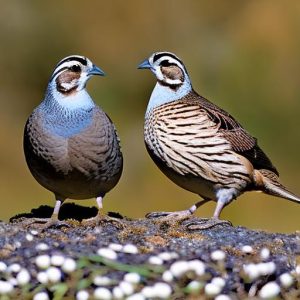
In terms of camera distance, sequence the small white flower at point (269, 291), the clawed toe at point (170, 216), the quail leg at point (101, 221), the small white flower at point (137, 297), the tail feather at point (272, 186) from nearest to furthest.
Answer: the small white flower at point (137, 297), the small white flower at point (269, 291), the quail leg at point (101, 221), the clawed toe at point (170, 216), the tail feather at point (272, 186)

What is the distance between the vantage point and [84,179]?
1033 centimetres

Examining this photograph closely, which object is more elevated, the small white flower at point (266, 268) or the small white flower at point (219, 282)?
the small white flower at point (266, 268)

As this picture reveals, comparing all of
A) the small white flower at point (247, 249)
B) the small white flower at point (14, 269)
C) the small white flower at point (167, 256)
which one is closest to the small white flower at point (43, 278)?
the small white flower at point (14, 269)

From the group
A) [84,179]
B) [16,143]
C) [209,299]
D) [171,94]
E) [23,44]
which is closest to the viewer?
[209,299]

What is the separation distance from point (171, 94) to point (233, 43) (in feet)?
22.5

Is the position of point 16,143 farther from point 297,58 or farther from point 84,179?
point 84,179

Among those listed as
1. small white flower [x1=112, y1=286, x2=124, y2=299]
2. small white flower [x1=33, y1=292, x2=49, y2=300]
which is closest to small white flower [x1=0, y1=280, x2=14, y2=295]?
small white flower [x1=33, y1=292, x2=49, y2=300]

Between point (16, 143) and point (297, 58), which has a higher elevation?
point (297, 58)

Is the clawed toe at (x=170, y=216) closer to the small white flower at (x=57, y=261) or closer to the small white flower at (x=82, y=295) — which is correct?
the small white flower at (x=57, y=261)

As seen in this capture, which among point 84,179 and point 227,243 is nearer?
point 227,243

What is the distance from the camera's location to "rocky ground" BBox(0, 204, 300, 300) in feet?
26.9

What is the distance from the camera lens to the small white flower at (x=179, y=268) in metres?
8.30

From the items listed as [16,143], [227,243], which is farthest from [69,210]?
[16,143]

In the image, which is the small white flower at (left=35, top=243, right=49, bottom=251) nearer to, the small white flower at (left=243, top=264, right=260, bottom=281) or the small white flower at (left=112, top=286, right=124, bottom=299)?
the small white flower at (left=112, top=286, right=124, bottom=299)
